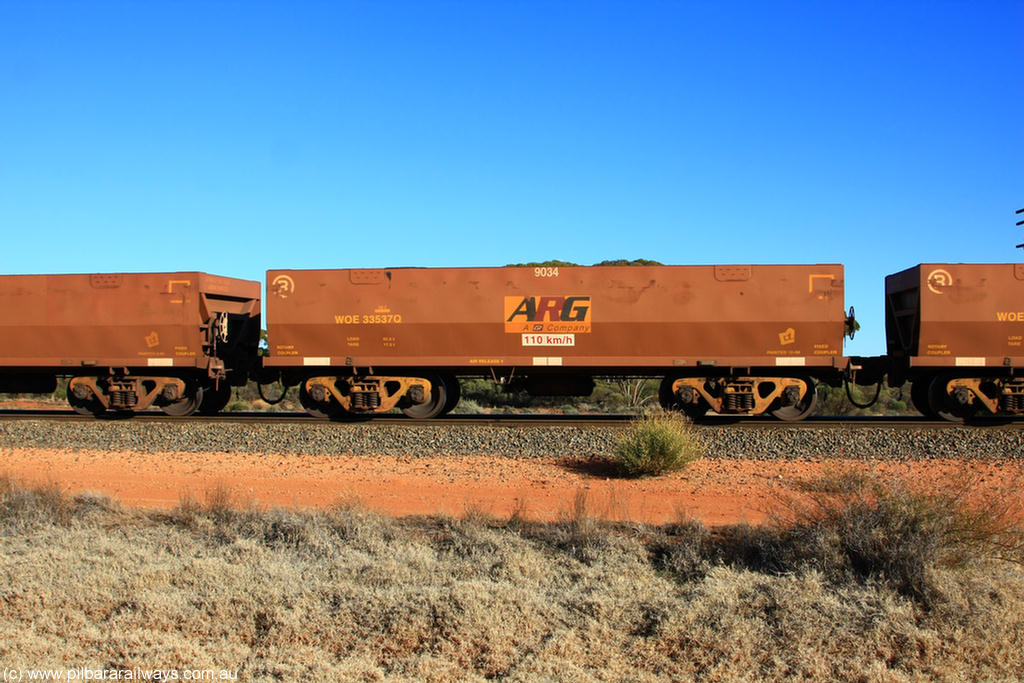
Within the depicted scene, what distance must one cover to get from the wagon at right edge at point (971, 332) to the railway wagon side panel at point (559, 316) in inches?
62.1

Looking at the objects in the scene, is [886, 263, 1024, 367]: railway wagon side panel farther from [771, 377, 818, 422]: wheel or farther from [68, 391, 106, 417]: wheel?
[68, 391, 106, 417]: wheel

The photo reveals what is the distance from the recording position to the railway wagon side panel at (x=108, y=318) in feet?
54.0

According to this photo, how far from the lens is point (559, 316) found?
1569 centimetres

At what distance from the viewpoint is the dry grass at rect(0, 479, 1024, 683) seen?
4.61 metres

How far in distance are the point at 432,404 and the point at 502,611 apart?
449 inches

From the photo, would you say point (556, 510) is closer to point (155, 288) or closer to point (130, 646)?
point (130, 646)

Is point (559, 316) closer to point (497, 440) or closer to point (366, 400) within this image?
point (497, 440)

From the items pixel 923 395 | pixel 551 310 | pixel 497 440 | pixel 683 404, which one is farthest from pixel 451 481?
pixel 923 395

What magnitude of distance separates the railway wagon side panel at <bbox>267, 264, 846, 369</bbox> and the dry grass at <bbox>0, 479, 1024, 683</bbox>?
348 inches

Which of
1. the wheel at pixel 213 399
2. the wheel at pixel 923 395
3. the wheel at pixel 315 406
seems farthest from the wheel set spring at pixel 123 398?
the wheel at pixel 923 395

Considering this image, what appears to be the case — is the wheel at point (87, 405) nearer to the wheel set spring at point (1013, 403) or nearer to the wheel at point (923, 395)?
the wheel at point (923, 395)

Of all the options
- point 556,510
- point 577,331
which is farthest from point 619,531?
point 577,331

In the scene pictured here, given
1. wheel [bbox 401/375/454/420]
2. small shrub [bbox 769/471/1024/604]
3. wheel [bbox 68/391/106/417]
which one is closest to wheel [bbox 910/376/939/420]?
wheel [bbox 401/375/454/420]

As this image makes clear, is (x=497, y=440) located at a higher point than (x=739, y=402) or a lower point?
lower
